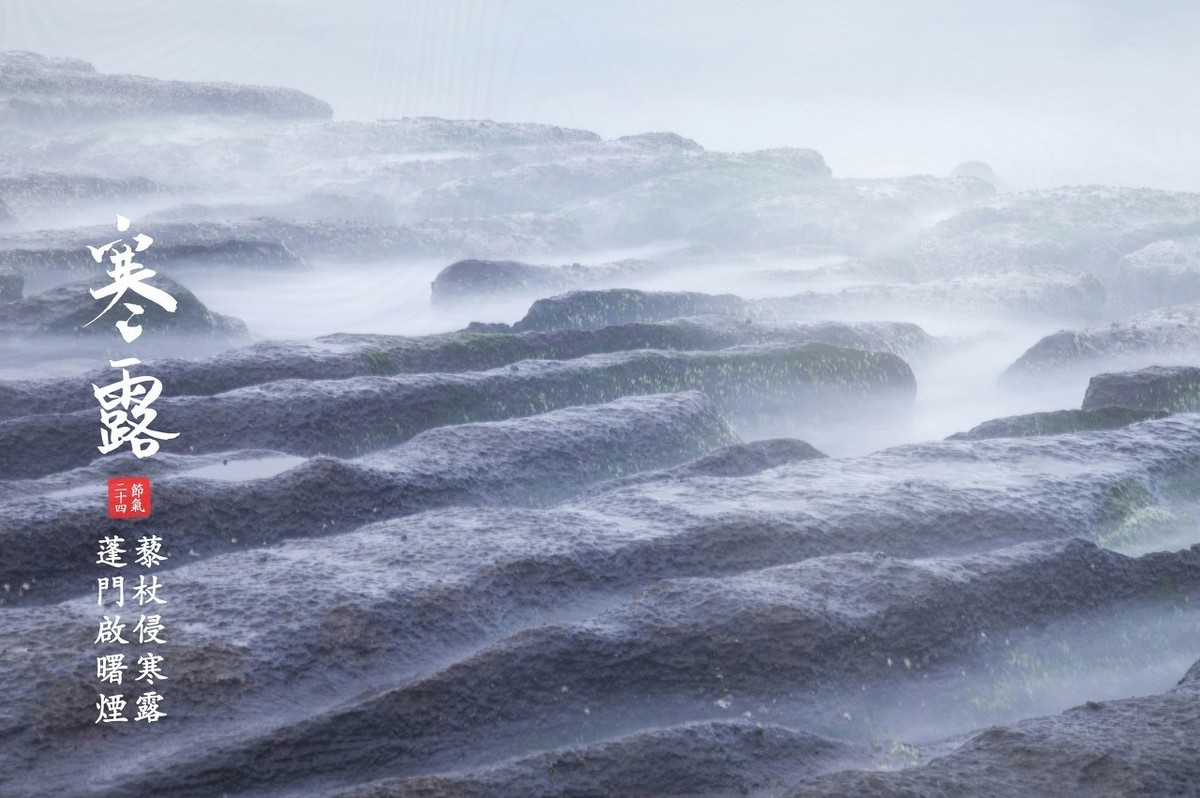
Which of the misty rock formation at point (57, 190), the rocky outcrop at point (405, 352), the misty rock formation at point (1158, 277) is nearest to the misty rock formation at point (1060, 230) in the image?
the misty rock formation at point (1158, 277)

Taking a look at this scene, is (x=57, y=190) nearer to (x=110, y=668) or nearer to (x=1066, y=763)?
(x=110, y=668)

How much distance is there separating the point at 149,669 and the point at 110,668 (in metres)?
0.46

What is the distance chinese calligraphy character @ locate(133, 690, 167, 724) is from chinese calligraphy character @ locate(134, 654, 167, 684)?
0.26 meters

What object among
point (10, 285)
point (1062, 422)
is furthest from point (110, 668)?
point (10, 285)

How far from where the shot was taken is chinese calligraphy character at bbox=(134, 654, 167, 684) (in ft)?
41.9

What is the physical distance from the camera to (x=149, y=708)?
12.4m

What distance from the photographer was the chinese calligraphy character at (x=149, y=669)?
41.9ft

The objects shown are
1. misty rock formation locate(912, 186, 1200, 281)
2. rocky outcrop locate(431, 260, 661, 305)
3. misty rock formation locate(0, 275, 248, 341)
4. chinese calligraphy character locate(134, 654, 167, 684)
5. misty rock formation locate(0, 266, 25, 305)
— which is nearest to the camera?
chinese calligraphy character locate(134, 654, 167, 684)

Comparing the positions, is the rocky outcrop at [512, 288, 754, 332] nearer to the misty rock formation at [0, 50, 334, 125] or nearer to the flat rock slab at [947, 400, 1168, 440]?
the flat rock slab at [947, 400, 1168, 440]

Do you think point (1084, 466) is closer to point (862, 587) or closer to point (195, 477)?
point (862, 587)

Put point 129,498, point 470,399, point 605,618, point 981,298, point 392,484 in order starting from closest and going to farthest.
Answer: point 605,618, point 129,498, point 392,484, point 470,399, point 981,298

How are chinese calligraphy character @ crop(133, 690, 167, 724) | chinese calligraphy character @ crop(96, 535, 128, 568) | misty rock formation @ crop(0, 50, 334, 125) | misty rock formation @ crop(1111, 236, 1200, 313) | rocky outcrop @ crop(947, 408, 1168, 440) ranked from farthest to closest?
misty rock formation @ crop(0, 50, 334, 125), misty rock formation @ crop(1111, 236, 1200, 313), rocky outcrop @ crop(947, 408, 1168, 440), chinese calligraphy character @ crop(96, 535, 128, 568), chinese calligraphy character @ crop(133, 690, 167, 724)

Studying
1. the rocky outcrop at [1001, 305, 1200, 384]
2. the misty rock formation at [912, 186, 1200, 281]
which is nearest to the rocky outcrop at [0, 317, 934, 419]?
the rocky outcrop at [1001, 305, 1200, 384]

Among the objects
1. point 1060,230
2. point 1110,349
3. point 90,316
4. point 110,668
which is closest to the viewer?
point 110,668
